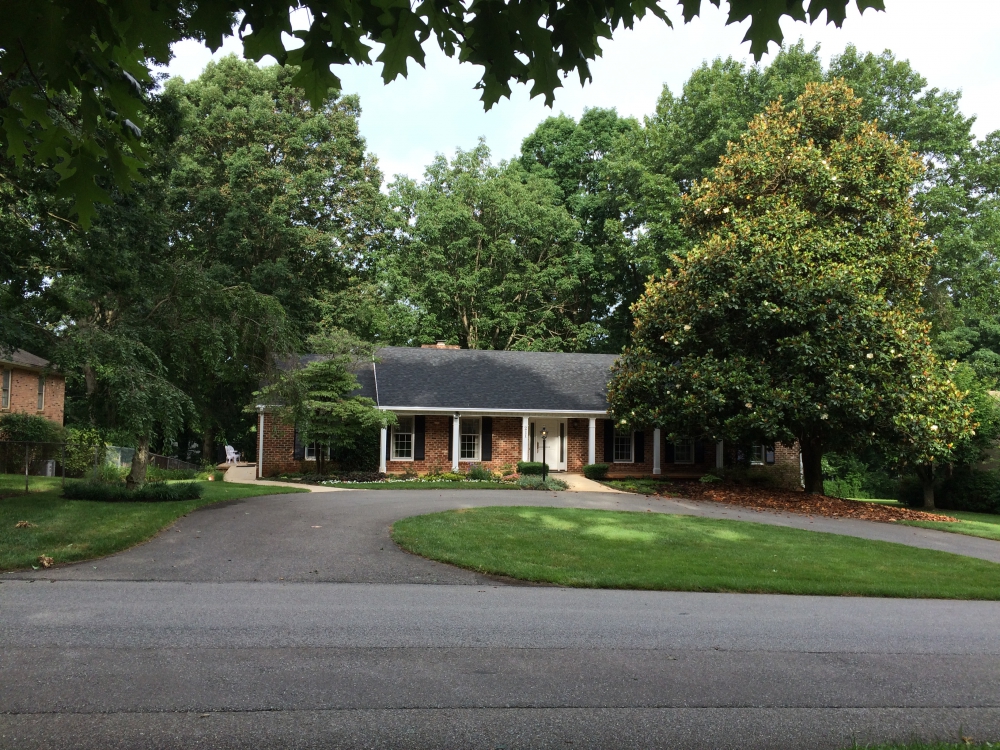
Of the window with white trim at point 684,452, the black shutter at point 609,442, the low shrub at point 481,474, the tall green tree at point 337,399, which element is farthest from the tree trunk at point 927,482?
the tall green tree at point 337,399

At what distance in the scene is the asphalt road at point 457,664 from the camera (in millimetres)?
4148

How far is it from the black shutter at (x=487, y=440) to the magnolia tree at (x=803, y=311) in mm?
5737

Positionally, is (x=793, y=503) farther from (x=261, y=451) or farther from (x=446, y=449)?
(x=261, y=451)

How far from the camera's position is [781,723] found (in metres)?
4.39

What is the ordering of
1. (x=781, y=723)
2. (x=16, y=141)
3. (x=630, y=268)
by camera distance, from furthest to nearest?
(x=630, y=268)
(x=781, y=723)
(x=16, y=141)

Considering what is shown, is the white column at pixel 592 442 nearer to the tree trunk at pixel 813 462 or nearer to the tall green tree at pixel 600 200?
the tree trunk at pixel 813 462

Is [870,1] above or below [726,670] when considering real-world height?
above

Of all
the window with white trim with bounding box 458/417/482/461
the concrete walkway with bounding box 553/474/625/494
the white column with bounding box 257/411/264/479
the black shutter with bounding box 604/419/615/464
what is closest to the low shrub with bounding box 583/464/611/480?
the concrete walkway with bounding box 553/474/625/494

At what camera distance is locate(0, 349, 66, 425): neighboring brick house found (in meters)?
27.9

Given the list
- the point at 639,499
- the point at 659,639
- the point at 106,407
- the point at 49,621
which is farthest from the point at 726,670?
the point at 639,499

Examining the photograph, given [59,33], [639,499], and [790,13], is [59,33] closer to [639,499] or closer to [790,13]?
[790,13]

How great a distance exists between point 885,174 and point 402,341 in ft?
76.4

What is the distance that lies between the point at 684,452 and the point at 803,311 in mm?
10248

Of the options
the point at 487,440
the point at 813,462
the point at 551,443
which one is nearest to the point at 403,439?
the point at 487,440
